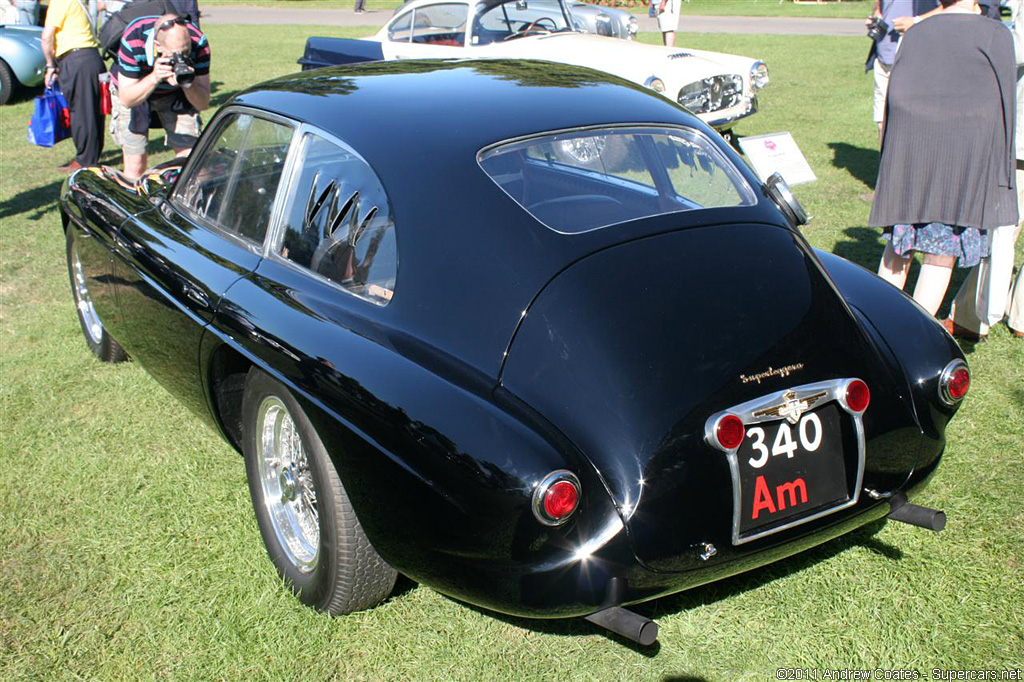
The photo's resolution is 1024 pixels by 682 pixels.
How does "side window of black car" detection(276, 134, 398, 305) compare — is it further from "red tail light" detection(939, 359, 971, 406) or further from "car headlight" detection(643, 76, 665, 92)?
"car headlight" detection(643, 76, 665, 92)

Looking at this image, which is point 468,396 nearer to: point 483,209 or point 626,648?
point 483,209

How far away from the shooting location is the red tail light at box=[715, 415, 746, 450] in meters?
2.52

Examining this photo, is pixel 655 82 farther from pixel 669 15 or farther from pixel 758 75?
pixel 669 15

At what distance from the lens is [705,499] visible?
8.26 ft

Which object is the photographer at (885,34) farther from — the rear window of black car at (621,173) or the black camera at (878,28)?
the rear window of black car at (621,173)

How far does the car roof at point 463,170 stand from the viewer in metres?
2.71

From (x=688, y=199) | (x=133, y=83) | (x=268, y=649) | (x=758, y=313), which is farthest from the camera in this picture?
(x=133, y=83)

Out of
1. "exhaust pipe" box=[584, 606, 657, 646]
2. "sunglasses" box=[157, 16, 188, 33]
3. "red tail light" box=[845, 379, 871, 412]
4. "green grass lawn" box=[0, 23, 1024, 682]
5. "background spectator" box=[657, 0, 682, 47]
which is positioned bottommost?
"green grass lawn" box=[0, 23, 1024, 682]

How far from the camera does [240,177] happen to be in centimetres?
370

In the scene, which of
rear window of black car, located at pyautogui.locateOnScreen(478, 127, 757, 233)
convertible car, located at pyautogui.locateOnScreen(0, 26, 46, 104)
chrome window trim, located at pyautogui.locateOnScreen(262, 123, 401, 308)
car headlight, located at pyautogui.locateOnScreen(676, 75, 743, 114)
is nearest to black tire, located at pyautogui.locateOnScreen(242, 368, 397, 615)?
chrome window trim, located at pyautogui.locateOnScreen(262, 123, 401, 308)

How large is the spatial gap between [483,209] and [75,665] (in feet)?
6.25

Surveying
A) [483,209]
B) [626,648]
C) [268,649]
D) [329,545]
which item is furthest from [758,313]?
[268,649]

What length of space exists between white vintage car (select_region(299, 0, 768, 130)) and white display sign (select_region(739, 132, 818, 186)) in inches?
128

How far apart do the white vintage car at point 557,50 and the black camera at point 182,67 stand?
11.5ft
